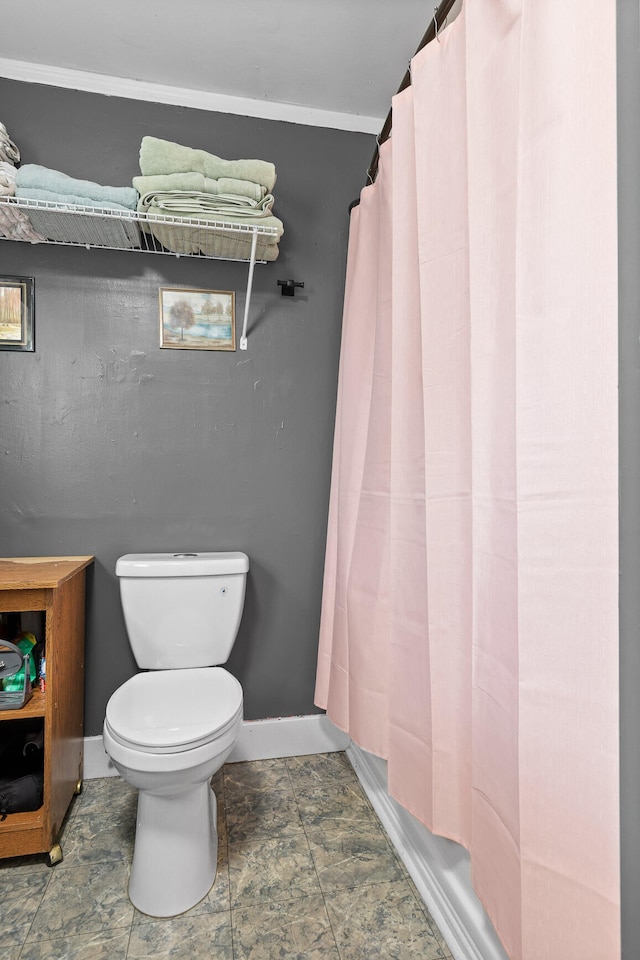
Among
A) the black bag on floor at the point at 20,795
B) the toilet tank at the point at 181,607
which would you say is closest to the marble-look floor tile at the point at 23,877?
the black bag on floor at the point at 20,795

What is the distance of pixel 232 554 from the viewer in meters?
1.81

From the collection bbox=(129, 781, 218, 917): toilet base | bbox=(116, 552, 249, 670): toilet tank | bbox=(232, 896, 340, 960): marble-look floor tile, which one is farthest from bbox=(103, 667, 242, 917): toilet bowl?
bbox=(116, 552, 249, 670): toilet tank

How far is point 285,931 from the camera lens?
→ 1.22 metres

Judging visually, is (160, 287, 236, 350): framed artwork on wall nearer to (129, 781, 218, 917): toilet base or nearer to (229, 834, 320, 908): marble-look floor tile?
(129, 781, 218, 917): toilet base

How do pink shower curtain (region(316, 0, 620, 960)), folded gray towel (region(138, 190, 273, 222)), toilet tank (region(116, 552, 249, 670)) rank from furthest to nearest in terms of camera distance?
toilet tank (region(116, 552, 249, 670)) → folded gray towel (region(138, 190, 273, 222)) → pink shower curtain (region(316, 0, 620, 960))

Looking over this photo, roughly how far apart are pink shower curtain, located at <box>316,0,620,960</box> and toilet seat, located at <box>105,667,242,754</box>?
0.44 meters

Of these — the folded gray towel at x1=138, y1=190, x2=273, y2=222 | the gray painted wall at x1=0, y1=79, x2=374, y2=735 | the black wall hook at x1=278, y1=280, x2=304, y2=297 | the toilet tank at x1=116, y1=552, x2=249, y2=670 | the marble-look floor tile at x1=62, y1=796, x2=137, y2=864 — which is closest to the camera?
the marble-look floor tile at x1=62, y1=796, x2=137, y2=864

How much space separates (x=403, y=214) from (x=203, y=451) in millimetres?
1045

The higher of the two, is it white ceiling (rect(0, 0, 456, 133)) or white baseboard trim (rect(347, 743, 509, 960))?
white ceiling (rect(0, 0, 456, 133))

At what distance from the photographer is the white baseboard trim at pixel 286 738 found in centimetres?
193

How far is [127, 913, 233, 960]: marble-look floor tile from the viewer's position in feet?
3.80

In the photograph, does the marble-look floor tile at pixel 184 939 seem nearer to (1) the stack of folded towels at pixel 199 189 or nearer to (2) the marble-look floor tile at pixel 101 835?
(2) the marble-look floor tile at pixel 101 835

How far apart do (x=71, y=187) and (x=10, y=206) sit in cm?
18

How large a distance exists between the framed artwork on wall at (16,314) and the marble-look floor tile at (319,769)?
1712mm
